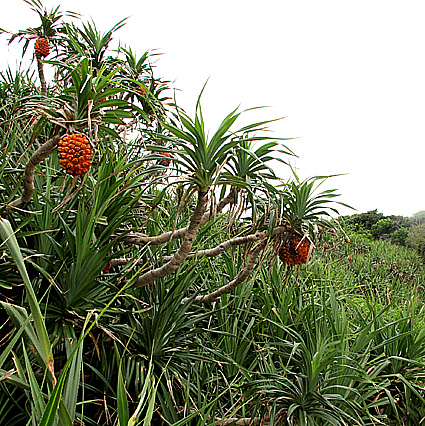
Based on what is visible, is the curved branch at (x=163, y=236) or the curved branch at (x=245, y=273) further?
the curved branch at (x=245, y=273)

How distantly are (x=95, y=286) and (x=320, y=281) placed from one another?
1914 millimetres

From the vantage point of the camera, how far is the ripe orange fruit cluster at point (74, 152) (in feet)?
3.24

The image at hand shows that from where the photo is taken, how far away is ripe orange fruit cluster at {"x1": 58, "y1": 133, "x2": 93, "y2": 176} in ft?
3.24

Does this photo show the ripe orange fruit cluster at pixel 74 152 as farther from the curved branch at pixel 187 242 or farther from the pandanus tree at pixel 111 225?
the curved branch at pixel 187 242

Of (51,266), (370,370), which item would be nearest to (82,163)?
(51,266)

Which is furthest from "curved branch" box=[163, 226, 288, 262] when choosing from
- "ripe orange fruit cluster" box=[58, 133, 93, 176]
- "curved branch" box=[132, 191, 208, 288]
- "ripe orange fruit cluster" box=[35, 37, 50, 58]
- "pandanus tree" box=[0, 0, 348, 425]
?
"ripe orange fruit cluster" box=[35, 37, 50, 58]

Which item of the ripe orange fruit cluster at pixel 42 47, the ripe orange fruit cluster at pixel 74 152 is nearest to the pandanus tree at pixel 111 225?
the ripe orange fruit cluster at pixel 74 152

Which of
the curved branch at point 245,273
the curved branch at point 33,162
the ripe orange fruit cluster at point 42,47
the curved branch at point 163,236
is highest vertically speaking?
the ripe orange fruit cluster at point 42,47

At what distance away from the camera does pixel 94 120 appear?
1.08 meters

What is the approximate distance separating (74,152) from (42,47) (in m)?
2.31

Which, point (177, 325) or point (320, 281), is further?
point (320, 281)

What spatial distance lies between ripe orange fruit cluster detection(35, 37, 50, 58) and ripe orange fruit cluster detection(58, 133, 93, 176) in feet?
7.34

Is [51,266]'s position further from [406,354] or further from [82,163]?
[406,354]

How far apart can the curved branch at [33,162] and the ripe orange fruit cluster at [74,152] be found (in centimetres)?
6
